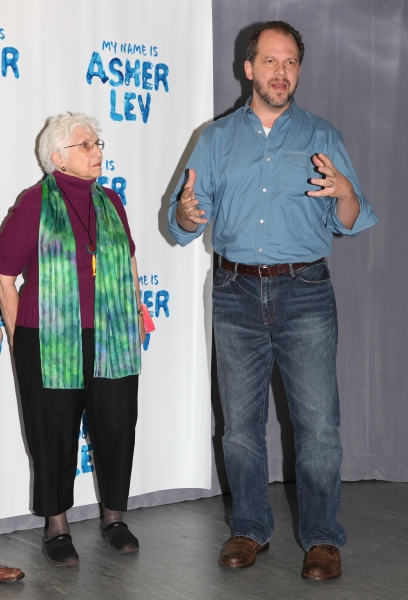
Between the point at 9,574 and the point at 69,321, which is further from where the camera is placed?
the point at 69,321

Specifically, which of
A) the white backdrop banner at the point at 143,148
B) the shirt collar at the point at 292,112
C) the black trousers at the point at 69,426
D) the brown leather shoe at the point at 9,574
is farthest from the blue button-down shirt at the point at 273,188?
the brown leather shoe at the point at 9,574

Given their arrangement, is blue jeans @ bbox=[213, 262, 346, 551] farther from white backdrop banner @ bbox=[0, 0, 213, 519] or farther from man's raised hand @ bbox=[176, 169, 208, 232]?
white backdrop banner @ bbox=[0, 0, 213, 519]

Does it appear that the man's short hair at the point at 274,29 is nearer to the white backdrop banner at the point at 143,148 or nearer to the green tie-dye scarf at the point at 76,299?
the green tie-dye scarf at the point at 76,299

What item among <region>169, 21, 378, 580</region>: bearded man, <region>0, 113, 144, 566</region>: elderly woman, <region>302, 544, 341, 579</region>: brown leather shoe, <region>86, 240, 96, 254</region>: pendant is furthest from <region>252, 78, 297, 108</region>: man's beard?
<region>302, 544, 341, 579</region>: brown leather shoe

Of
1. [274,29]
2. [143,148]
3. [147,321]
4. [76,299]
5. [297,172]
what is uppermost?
[274,29]

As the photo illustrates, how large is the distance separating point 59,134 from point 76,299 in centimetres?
59

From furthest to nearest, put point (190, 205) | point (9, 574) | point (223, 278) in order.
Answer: point (223, 278)
point (9, 574)
point (190, 205)

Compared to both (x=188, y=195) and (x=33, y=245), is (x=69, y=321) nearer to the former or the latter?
(x=33, y=245)

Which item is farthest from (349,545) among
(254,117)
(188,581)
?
(254,117)

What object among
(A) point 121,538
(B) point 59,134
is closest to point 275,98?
(B) point 59,134

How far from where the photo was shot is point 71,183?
118 inches

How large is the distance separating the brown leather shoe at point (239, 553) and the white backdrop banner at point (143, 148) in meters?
0.85

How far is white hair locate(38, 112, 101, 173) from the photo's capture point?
9.75 ft

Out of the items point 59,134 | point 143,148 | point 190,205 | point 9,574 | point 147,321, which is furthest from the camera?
point 143,148
